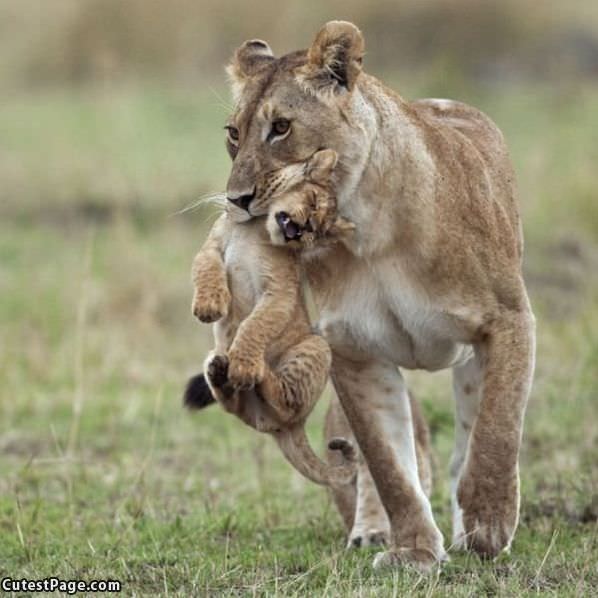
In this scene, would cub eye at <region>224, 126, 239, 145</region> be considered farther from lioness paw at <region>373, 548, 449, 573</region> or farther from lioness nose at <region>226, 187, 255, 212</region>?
lioness paw at <region>373, 548, 449, 573</region>

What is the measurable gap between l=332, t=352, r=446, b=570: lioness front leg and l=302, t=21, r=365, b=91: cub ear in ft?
2.90

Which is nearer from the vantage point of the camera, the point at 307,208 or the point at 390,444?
the point at 307,208

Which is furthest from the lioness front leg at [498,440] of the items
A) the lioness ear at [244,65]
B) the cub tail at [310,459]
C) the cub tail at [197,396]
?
the lioness ear at [244,65]

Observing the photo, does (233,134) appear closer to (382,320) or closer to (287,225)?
(287,225)

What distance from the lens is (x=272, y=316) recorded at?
4.76 m

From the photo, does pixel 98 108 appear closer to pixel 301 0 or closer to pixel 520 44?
pixel 301 0

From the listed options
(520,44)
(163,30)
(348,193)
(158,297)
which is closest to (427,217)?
(348,193)

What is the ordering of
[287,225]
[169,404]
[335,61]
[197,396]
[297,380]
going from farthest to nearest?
[169,404], [197,396], [335,61], [297,380], [287,225]

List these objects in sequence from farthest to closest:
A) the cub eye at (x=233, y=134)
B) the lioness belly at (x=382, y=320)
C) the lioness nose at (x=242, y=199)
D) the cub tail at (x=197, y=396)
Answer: the cub tail at (x=197, y=396)
the lioness belly at (x=382, y=320)
the cub eye at (x=233, y=134)
the lioness nose at (x=242, y=199)

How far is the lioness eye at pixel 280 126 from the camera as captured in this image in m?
4.83

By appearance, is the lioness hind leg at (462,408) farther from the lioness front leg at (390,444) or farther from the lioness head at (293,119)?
the lioness head at (293,119)

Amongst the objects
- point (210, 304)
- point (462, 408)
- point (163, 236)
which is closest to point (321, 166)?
point (210, 304)

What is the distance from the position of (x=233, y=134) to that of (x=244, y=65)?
32 cm

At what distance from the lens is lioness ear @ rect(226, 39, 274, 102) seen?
514cm
